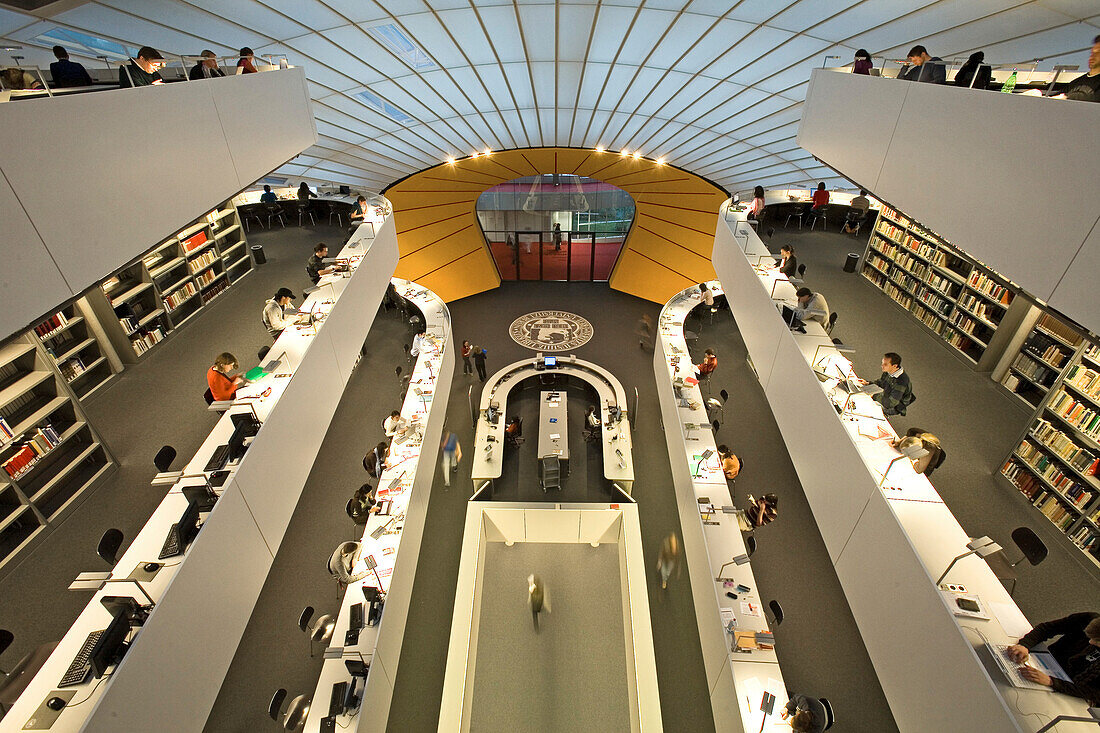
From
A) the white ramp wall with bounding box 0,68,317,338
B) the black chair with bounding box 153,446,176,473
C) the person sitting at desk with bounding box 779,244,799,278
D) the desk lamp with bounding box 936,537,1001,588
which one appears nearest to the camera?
the white ramp wall with bounding box 0,68,317,338

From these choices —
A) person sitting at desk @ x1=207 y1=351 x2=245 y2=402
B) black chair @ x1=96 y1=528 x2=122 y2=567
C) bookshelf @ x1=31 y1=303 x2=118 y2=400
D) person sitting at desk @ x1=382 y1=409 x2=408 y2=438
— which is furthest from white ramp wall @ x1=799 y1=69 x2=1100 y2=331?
bookshelf @ x1=31 y1=303 x2=118 y2=400

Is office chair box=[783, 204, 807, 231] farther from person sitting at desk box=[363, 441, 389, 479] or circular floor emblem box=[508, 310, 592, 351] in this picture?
person sitting at desk box=[363, 441, 389, 479]

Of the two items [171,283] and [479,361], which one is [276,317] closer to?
[171,283]

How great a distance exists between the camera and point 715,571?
339 inches

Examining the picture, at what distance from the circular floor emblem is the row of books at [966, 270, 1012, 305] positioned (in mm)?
12537

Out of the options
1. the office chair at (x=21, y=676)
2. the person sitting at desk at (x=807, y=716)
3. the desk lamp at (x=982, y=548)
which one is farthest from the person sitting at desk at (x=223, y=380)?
the person sitting at desk at (x=807, y=716)

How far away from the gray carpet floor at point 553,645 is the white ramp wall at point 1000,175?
32.1ft

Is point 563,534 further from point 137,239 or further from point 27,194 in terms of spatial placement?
point 27,194

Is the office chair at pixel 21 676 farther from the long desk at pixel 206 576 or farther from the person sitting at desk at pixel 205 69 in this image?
the person sitting at desk at pixel 205 69

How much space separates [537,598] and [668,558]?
3.44m

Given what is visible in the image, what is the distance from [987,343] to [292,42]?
1750 centimetres

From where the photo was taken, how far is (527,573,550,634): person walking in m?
10.7

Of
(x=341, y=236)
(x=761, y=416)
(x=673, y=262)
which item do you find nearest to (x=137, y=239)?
(x=341, y=236)

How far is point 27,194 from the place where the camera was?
13.1 feet
